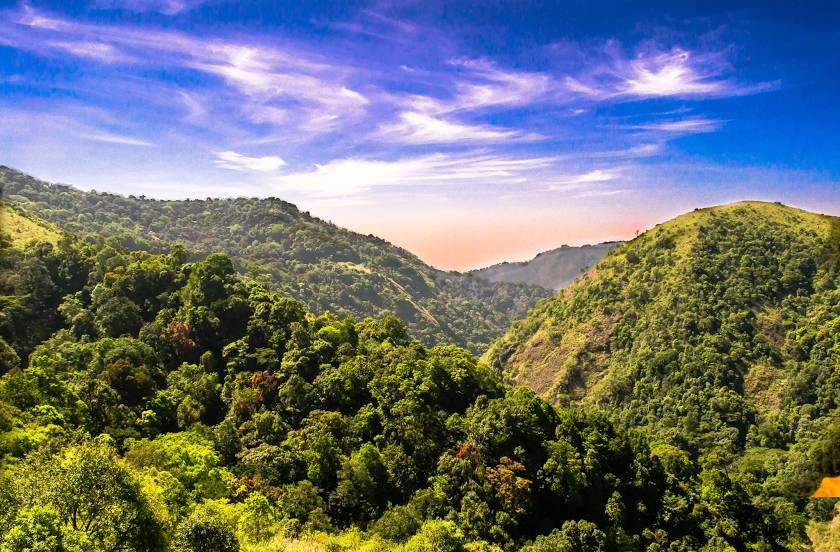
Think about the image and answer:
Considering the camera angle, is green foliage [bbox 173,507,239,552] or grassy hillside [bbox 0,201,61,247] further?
grassy hillside [bbox 0,201,61,247]

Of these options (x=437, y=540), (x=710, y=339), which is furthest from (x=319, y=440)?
(x=710, y=339)

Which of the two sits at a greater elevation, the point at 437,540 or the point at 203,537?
the point at 203,537

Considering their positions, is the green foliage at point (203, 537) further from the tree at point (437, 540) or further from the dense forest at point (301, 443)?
the tree at point (437, 540)

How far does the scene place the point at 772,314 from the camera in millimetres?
126688

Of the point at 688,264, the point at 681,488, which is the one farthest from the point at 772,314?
the point at 681,488

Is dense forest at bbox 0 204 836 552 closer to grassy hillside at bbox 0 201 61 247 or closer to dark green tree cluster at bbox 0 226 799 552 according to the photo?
dark green tree cluster at bbox 0 226 799 552

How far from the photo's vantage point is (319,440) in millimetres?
47781

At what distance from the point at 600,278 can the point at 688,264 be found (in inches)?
976

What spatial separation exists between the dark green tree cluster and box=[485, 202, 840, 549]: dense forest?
39199 millimetres

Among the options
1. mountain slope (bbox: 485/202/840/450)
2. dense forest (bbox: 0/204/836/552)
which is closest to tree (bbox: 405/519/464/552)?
dense forest (bbox: 0/204/836/552)

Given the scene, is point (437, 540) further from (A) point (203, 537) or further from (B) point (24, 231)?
(B) point (24, 231)

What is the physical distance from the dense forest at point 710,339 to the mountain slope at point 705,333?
284 millimetres

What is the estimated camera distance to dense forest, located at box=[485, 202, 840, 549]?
4016 inches

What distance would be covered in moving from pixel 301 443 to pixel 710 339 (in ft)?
342
